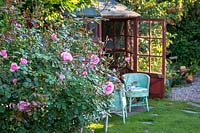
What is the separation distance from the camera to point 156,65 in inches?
283

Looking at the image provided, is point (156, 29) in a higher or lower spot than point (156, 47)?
higher

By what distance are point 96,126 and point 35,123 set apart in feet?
8.56

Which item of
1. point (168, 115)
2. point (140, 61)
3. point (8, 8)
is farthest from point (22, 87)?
point (140, 61)

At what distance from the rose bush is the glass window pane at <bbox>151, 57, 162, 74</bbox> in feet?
14.0

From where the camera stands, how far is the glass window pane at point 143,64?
23.9 ft

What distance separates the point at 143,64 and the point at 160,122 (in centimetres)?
228

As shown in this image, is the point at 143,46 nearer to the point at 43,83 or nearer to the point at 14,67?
the point at 43,83

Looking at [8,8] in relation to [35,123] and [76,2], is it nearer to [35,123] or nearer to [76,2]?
[35,123]

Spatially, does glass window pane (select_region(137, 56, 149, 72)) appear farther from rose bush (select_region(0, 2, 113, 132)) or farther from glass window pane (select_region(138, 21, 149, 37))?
rose bush (select_region(0, 2, 113, 132))

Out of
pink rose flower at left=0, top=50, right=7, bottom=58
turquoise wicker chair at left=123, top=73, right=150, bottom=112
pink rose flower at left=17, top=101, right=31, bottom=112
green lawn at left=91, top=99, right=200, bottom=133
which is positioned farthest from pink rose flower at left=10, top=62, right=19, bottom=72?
turquoise wicker chair at left=123, top=73, right=150, bottom=112

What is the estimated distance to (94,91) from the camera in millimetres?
2680

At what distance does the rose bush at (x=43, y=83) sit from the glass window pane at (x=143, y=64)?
4376 millimetres

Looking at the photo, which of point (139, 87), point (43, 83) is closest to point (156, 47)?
point (139, 87)

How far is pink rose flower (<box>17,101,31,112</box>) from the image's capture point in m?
2.35
